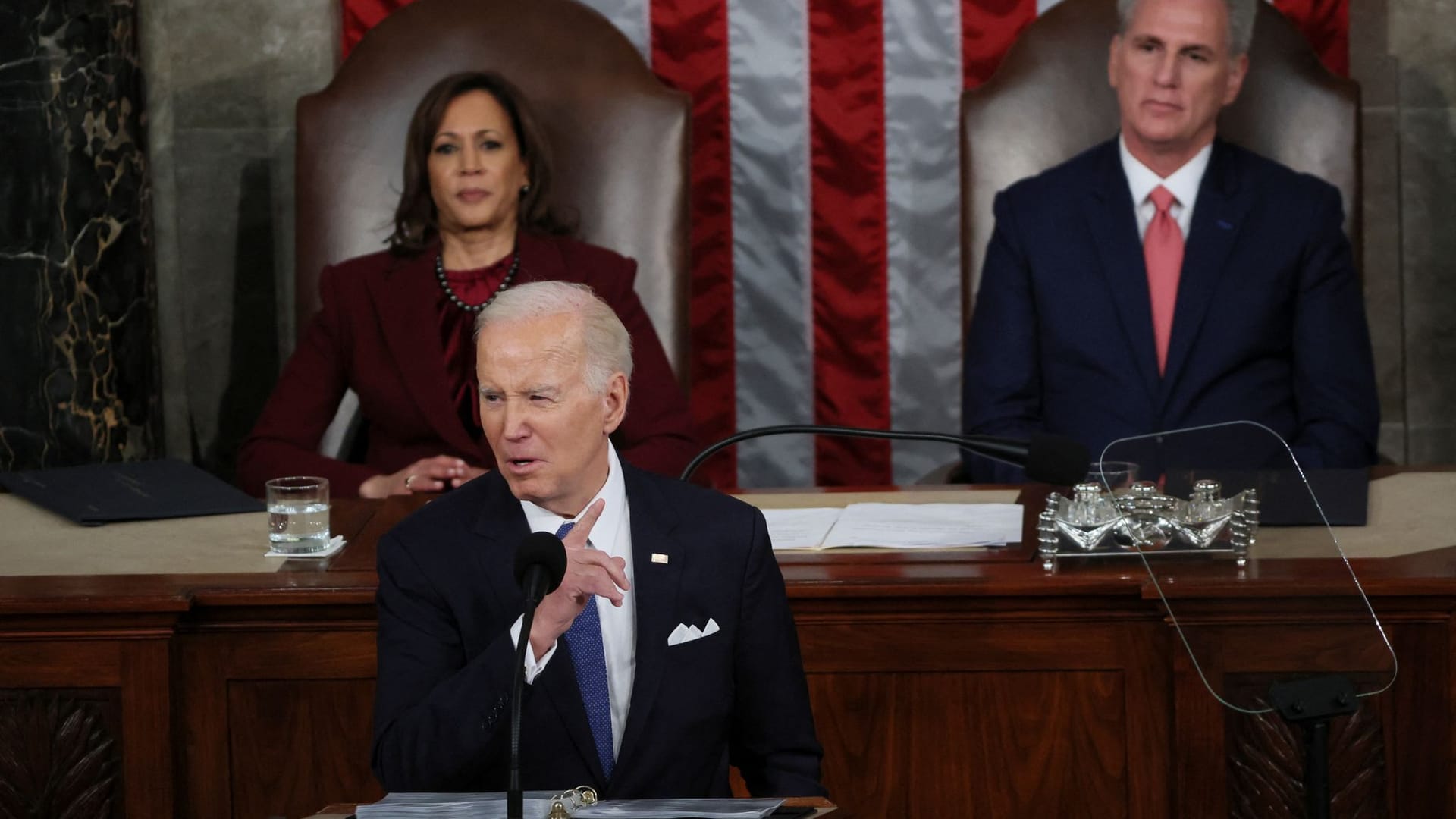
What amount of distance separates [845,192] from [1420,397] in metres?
1.49

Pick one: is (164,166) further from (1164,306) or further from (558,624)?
(558,624)

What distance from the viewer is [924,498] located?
124 inches

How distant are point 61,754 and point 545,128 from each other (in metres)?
1.98

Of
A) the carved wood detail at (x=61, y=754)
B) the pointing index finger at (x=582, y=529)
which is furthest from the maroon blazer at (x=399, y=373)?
the pointing index finger at (x=582, y=529)

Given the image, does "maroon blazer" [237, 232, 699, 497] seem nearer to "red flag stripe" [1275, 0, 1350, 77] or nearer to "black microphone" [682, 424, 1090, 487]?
"black microphone" [682, 424, 1090, 487]

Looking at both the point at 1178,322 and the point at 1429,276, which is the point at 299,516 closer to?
the point at 1178,322

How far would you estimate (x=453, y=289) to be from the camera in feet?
12.7

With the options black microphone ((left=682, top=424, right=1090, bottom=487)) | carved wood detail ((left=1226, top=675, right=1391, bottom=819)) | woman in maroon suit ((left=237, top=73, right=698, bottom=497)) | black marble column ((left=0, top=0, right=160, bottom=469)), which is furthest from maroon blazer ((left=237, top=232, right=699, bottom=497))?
carved wood detail ((left=1226, top=675, right=1391, bottom=819))

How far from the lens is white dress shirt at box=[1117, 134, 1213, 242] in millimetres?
3836

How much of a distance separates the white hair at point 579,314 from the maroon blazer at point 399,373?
157cm

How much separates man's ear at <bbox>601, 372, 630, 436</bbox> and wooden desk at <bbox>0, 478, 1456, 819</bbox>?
50 centimetres

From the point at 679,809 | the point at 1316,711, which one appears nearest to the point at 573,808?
the point at 679,809

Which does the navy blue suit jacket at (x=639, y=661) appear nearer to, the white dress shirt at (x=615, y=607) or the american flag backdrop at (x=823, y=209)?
the white dress shirt at (x=615, y=607)

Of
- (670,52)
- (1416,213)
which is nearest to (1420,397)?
(1416,213)
